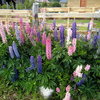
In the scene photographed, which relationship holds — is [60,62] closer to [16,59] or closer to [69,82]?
[69,82]

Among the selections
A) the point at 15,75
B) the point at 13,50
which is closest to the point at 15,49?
the point at 13,50

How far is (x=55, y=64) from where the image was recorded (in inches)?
146

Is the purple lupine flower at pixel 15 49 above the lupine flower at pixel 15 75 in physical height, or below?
above

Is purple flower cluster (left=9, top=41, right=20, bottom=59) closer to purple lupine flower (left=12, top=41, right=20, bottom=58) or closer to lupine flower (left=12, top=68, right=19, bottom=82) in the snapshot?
purple lupine flower (left=12, top=41, right=20, bottom=58)

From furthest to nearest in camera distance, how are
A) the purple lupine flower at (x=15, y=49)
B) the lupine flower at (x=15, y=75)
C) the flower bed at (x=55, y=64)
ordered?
the lupine flower at (x=15, y=75), the purple lupine flower at (x=15, y=49), the flower bed at (x=55, y=64)

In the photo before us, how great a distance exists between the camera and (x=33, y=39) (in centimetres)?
409

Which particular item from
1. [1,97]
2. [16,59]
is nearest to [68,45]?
[16,59]

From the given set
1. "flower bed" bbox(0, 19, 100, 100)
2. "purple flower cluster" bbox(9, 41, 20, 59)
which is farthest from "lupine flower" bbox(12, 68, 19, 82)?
"purple flower cluster" bbox(9, 41, 20, 59)

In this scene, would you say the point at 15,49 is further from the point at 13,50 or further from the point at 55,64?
the point at 55,64

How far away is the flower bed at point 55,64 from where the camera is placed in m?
3.59

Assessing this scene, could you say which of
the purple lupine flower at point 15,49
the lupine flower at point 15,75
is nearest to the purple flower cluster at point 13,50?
the purple lupine flower at point 15,49

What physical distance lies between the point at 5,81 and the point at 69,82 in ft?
4.55

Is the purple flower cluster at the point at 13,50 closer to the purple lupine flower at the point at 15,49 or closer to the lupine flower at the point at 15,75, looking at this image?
the purple lupine flower at the point at 15,49

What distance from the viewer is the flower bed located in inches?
141
